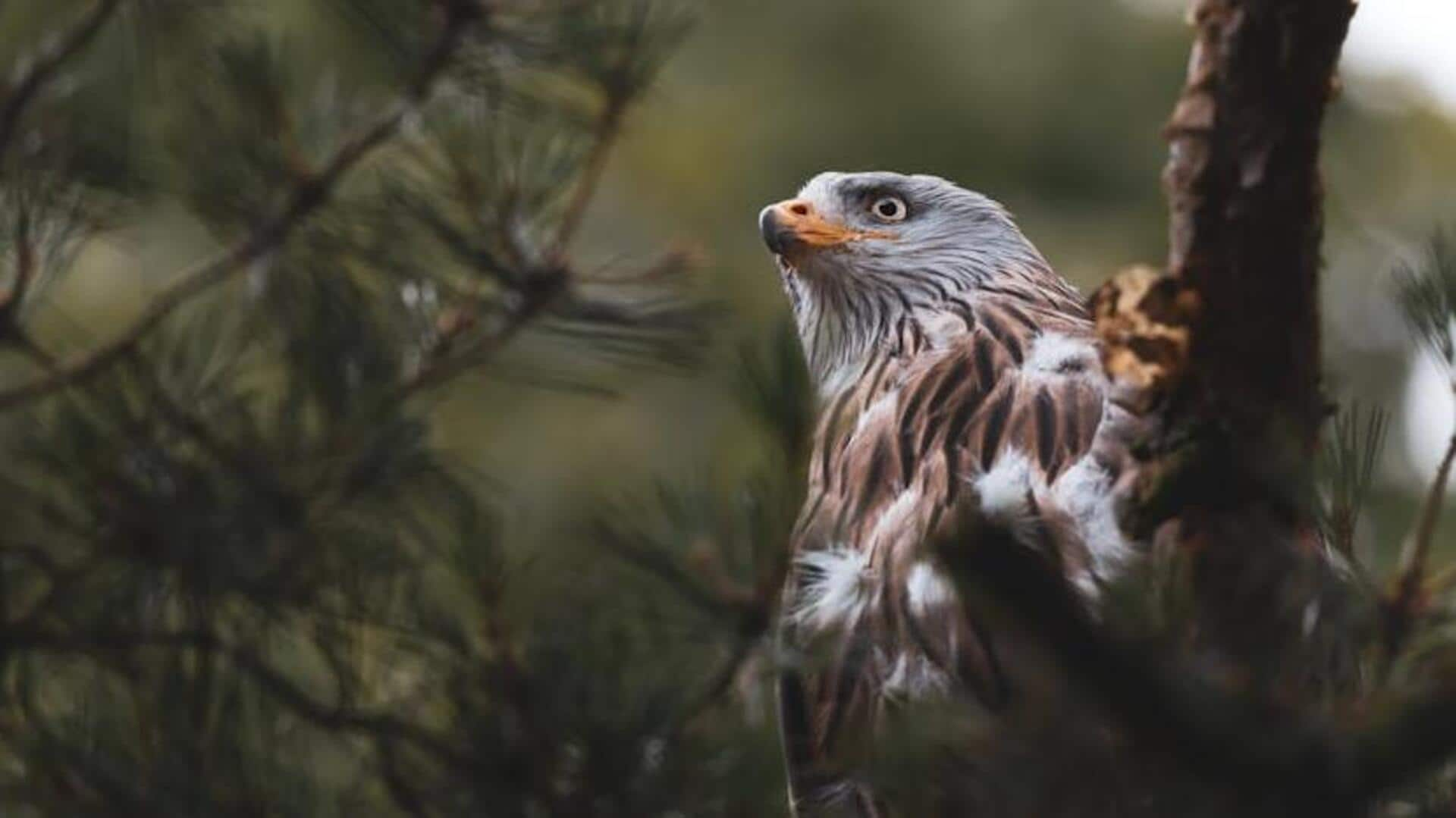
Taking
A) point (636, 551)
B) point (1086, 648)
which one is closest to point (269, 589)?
point (636, 551)

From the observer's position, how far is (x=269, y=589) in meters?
2.25

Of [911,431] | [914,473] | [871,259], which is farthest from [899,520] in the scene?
[871,259]

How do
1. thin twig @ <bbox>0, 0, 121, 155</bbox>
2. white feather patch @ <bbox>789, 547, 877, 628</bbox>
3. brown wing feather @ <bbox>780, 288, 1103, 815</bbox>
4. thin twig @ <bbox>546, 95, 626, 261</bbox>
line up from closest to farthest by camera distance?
1. thin twig @ <bbox>0, 0, 121, 155</bbox>
2. thin twig @ <bbox>546, 95, 626, 261</bbox>
3. white feather patch @ <bbox>789, 547, 877, 628</bbox>
4. brown wing feather @ <bbox>780, 288, 1103, 815</bbox>

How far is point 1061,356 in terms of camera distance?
3676 millimetres

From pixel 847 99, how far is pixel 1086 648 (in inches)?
396

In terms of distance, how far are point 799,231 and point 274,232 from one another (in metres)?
1.83

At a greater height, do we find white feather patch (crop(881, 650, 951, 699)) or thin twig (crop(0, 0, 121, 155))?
thin twig (crop(0, 0, 121, 155))

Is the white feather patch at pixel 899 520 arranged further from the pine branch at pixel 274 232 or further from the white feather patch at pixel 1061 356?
the pine branch at pixel 274 232

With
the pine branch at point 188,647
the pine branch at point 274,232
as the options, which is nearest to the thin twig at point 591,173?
the pine branch at point 274,232

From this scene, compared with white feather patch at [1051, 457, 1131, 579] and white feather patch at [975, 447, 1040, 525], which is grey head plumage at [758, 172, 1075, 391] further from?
white feather patch at [1051, 457, 1131, 579]

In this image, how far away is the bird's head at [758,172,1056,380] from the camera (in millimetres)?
4285

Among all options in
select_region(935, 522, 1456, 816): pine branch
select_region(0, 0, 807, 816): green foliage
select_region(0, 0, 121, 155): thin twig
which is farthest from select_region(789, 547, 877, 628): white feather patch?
select_region(935, 522, 1456, 816): pine branch

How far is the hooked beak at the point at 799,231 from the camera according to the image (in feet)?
13.8

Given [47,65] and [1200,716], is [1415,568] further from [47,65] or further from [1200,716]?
[47,65]
